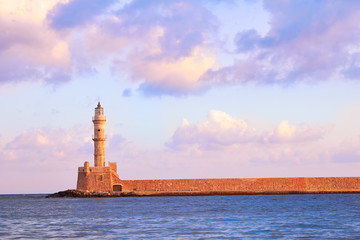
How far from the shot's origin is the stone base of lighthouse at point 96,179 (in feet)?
182

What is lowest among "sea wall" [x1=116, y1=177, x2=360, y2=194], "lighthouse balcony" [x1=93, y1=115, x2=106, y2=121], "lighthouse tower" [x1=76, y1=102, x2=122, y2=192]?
"sea wall" [x1=116, y1=177, x2=360, y2=194]

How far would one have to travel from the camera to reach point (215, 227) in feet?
76.9

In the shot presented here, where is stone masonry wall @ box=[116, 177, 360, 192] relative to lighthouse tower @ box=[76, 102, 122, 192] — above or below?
below

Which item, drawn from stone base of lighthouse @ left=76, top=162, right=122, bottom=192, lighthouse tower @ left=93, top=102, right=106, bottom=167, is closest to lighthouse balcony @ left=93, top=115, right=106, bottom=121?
lighthouse tower @ left=93, top=102, right=106, bottom=167

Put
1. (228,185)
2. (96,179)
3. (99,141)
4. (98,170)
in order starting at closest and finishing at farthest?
(99,141), (98,170), (96,179), (228,185)

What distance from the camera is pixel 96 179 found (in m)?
55.6

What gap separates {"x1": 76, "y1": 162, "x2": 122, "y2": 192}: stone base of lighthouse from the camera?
55406 millimetres

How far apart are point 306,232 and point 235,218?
23.1 feet

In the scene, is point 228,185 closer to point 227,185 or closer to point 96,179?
point 227,185

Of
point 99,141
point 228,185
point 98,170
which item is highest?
point 99,141

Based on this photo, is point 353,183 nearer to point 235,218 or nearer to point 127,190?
point 127,190

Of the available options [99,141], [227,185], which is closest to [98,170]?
[99,141]

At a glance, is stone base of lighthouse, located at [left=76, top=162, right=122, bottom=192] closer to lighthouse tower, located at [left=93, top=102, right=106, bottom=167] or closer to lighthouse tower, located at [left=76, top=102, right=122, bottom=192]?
lighthouse tower, located at [left=76, top=102, right=122, bottom=192]

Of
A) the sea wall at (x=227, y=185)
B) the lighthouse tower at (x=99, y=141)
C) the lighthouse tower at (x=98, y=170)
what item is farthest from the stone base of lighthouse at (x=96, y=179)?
the sea wall at (x=227, y=185)
